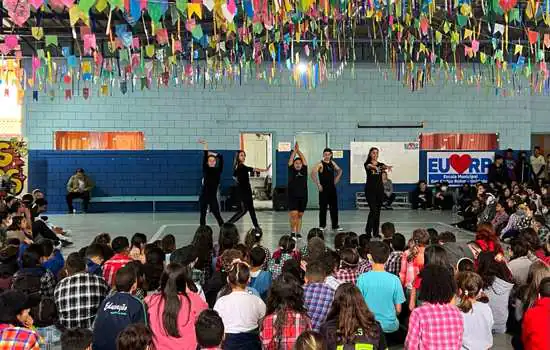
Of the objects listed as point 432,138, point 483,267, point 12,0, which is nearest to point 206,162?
point 12,0

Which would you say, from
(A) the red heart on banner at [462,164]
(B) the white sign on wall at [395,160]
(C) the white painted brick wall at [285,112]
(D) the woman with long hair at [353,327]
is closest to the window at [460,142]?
(C) the white painted brick wall at [285,112]

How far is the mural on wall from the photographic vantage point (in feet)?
56.3

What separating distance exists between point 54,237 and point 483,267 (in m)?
7.16

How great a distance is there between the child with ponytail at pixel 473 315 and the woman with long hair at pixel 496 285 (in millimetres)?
800

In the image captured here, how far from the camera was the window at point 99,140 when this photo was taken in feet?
58.5

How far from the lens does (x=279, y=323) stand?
12.2 feet

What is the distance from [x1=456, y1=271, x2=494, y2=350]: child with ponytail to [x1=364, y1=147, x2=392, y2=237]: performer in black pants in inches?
245

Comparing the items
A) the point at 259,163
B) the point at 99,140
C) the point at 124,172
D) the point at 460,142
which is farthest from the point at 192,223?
the point at 259,163

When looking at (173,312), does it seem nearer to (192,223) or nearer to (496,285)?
(496,285)

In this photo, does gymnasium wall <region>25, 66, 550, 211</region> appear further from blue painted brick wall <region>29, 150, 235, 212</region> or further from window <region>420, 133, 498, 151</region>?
window <region>420, 133, 498, 151</region>

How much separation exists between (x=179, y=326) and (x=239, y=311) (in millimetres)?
431

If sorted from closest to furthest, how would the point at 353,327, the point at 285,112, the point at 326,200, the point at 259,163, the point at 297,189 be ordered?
the point at 353,327 → the point at 297,189 → the point at 326,200 → the point at 285,112 → the point at 259,163

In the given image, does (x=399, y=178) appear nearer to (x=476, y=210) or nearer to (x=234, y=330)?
(x=476, y=210)

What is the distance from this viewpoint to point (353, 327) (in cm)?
338
